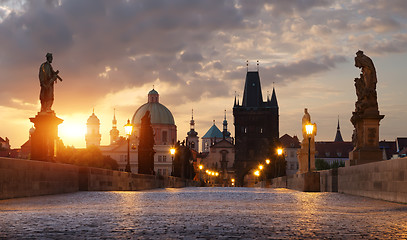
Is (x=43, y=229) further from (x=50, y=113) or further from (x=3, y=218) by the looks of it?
(x=50, y=113)

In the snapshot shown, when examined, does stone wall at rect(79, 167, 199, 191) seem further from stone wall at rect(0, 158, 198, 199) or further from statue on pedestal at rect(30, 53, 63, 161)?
statue on pedestal at rect(30, 53, 63, 161)

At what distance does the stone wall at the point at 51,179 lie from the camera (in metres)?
15.3

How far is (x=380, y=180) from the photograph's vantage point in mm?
16453

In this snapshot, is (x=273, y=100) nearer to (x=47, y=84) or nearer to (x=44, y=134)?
(x=44, y=134)

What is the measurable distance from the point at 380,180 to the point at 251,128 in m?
153

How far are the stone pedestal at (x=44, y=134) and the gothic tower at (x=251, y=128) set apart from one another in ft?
472

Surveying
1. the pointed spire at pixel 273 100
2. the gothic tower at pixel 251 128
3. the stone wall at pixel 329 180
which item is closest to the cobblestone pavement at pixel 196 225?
the stone wall at pixel 329 180

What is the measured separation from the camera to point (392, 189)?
598 inches

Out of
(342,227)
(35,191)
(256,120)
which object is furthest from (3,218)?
(256,120)

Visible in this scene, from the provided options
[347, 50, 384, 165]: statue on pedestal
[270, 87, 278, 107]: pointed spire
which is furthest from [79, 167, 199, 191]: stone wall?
[270, 87, 278, 107]: pointed spire

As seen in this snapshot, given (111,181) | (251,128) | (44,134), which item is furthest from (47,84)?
(251,128)

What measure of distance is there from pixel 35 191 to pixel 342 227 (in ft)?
35.2

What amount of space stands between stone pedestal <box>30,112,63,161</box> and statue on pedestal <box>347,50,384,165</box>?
10.7 metres

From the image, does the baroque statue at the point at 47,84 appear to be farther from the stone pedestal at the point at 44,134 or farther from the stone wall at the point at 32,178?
the stone wall at the point at 32,178
